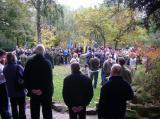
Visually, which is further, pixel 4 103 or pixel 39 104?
pixel 4 103

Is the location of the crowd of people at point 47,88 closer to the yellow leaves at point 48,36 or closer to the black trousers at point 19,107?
the black trousers at point 19,107

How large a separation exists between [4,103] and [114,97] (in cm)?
388

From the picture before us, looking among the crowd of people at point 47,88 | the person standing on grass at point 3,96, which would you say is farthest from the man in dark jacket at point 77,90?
the person standing on grass at point 3,96

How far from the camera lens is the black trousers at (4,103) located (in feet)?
34.6

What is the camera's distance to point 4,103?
423 inches

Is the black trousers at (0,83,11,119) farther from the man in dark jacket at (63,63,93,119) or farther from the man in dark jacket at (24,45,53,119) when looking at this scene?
the man in dark jacket at (63,63,93,119)

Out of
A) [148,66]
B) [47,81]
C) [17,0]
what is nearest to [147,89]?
[148,66]

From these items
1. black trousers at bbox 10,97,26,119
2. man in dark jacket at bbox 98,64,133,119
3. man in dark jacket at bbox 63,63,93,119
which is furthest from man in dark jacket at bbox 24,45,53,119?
man in dark jacket at bbox 98,64,133,119

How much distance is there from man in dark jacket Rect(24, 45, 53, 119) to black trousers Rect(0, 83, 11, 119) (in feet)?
3.43

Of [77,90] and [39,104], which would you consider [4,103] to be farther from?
[77,90]

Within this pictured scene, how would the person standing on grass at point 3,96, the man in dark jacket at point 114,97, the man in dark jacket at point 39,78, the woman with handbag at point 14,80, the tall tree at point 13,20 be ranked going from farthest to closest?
1. the tall tree at point 13,20
2. the person standing on grass at point 3,96
3. the woman with handbag at point 14,80
4. the man in dark jacket at point 39,78
5. the man in dark jacket at point 114,97

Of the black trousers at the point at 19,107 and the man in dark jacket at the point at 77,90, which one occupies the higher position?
the man in dark jacket at the point at 77,90

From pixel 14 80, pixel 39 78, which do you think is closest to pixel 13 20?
pixel 14 80

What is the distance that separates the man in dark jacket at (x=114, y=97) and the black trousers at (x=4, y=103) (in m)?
3.52
